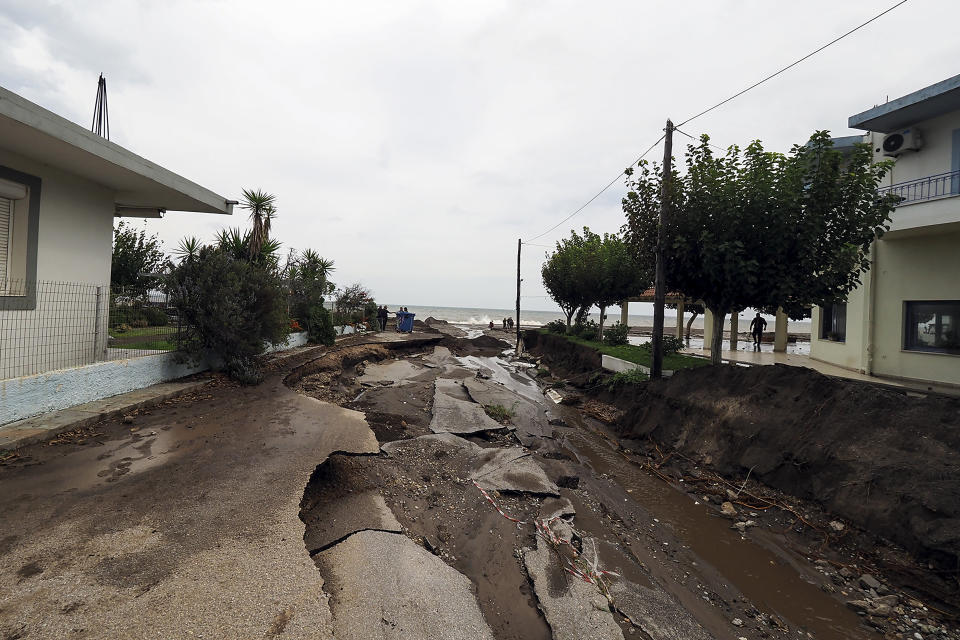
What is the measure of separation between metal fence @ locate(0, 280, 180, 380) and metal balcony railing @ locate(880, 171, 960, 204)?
1629 centimetres

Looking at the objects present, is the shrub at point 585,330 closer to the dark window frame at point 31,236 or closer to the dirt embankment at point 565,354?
the dirt embankment at point 565,354

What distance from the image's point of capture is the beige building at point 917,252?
9.11m

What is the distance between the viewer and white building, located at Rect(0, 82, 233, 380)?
610cm

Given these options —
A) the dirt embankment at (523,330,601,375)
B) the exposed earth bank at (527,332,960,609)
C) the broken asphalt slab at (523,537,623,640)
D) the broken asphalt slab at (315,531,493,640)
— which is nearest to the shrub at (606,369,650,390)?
the exposed earth bank at (527,332,960,609)

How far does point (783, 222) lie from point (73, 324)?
1316 cm

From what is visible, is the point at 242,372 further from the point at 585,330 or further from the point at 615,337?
the point at 585,330

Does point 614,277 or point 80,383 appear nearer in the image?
point 80,383

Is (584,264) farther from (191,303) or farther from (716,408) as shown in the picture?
(191,303)

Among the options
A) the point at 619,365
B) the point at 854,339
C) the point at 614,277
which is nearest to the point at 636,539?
the point at 619,365

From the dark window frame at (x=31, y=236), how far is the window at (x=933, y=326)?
726 inches

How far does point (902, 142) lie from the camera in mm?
9922

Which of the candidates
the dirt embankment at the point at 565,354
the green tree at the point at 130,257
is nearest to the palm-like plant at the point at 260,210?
the green tree at the point at 130,257

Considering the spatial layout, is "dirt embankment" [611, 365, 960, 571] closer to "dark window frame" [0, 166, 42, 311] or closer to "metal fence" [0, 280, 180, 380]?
"metal fence" [0, 280, 180, 380]

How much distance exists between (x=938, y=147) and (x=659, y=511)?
11194 millimetres
